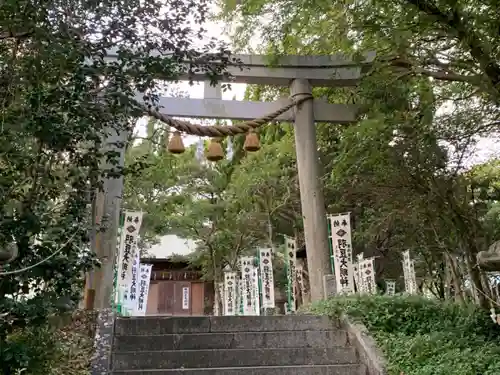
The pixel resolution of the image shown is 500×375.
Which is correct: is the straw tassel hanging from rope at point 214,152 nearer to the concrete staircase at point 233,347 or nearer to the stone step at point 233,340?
the concrete staircase at point 233,347

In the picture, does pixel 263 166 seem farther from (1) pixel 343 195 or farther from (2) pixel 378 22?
(2) pixel 378 22

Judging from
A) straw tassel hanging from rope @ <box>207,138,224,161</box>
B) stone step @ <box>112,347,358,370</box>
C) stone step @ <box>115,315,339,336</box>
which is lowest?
stone step @ <box>112,347,358,370</box>

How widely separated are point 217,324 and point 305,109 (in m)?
5.15

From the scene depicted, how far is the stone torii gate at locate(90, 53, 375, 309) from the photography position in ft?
29.3

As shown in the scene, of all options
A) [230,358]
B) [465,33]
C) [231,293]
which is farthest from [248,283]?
[465,33]

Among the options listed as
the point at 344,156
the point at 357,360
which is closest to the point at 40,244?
the point at 357,360

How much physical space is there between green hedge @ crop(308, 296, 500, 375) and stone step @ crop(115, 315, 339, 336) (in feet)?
1.03

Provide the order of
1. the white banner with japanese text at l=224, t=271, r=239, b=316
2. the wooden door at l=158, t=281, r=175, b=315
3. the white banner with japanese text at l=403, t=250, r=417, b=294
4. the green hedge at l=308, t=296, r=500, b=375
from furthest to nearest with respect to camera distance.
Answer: the wooden door at l=158, t=281, r=175, b=315, the white banner with japanese text at l=224, t=271, r=239, b=316, the white banner with japanese text at l=403, t=250, r=417, b=294, the green hedge at l=308, t=296, r=500, b=375

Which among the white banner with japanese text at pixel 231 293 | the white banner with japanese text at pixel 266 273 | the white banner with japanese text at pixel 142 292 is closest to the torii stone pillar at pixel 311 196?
the white banner with japanese text at pixel 266 273

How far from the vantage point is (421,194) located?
7555 mm

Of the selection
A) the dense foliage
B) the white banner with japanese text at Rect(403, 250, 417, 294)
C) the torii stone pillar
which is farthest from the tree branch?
the white banner with japanese text at Rect(403, 250, 417, 294)

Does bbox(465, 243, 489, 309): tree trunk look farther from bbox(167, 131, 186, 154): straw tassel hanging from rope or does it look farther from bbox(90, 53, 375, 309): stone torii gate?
bbox(167, 131, 186, 154): straw tassel hanging from rope

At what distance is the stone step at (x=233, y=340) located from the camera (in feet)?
16.8

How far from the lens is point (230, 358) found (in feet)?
16.4
